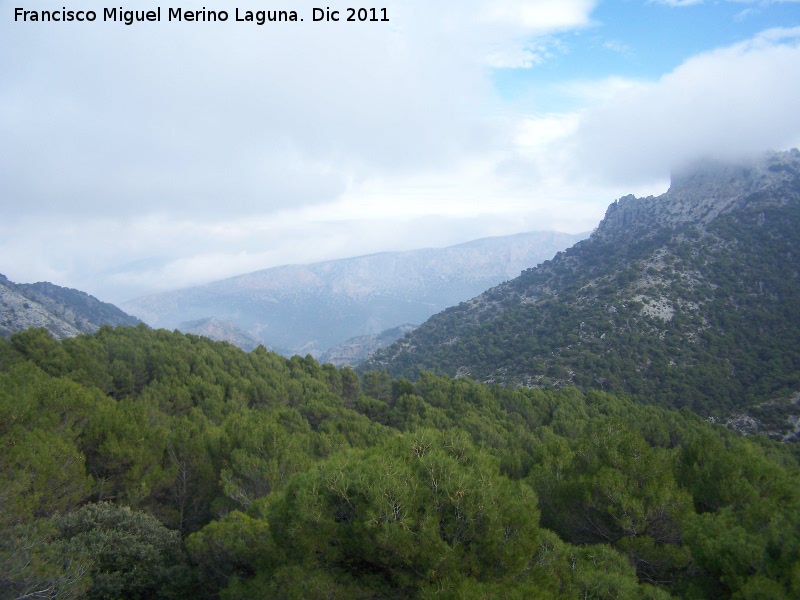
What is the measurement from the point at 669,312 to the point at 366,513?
59926 mm

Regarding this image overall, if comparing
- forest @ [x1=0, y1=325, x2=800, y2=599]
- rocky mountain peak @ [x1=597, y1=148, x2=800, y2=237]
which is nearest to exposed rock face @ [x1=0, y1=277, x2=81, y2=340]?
forest @ [x1=0, y1=325, x2=800, y2=599]

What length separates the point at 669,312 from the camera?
5572cm

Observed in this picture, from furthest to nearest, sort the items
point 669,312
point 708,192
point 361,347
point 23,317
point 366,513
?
point 361,347, point 708,192, point 23,317, point 669,312, point 366,513

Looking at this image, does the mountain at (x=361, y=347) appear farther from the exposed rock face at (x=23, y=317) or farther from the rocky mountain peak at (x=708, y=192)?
the exposed rock face at (x=23, y=317)

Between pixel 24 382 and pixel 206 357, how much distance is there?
15.9m

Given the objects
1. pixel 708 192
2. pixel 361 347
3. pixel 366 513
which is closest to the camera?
pixel 366 513

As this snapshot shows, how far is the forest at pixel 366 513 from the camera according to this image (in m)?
6.61

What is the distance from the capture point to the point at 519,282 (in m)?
89.2

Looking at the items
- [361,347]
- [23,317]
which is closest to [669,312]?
[23,317]

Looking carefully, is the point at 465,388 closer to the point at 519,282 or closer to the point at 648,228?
the point at 519,282

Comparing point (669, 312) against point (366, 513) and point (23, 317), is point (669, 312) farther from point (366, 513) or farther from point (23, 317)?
point (23, 317)

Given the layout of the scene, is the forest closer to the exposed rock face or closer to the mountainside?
the mountainside

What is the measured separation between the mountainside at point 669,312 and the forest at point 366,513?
38.1m

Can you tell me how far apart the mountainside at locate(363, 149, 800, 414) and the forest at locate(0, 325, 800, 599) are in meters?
38.1
